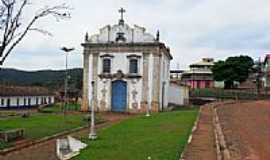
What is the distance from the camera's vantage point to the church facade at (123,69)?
43.9 meters

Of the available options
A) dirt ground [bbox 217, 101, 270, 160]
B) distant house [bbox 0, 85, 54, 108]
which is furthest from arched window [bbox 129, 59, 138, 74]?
dirt ground [bbox 217, 101, 270, 160]

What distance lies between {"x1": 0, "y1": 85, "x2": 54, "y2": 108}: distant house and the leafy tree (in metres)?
23.3

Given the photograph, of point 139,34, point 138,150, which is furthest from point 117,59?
point 138,150

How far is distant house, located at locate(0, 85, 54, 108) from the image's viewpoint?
57.5m

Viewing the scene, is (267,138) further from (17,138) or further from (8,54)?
(8,54)

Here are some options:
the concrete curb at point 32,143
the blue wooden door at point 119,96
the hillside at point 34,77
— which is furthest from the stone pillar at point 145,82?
the hillside at point 34,77

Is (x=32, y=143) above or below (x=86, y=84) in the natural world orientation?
below

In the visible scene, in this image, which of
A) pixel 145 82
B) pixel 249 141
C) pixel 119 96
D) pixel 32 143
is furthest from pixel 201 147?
pixel 119 96

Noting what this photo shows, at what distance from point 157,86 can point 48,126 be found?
1910 cm

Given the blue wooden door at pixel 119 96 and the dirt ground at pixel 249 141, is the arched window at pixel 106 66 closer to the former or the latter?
the blue wooden door at pixel 119 96

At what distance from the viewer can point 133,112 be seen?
145 ft

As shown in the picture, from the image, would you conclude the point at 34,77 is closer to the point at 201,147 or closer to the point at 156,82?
the point at 156,82

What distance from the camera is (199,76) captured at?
87.5 m

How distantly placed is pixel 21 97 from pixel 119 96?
20.1 m
